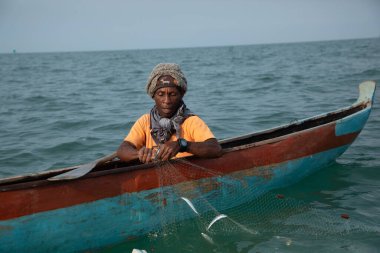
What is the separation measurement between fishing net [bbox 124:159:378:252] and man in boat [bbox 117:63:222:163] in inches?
9.4

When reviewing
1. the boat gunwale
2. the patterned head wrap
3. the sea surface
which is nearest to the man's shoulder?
the patterned head wrap

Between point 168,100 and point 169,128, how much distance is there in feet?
0.97

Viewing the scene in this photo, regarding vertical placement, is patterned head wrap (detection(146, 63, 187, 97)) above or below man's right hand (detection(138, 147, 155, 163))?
above

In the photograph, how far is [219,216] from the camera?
4004 mm

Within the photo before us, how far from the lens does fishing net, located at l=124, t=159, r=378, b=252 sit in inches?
163

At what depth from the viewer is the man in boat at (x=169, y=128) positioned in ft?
12.7

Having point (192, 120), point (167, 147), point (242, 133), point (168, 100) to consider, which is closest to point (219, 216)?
point (167, 147)

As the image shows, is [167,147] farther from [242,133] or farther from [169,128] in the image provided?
[242,133]

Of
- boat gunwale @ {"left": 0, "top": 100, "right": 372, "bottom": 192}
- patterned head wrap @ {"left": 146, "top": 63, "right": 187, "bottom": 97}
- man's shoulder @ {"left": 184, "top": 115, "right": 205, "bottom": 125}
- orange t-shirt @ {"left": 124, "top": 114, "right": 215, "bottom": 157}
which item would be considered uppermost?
patterned head wrap @ {"left": 146, "top": 63, "right": 187, "bottom": 97}

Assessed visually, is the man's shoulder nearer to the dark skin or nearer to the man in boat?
the man in boat

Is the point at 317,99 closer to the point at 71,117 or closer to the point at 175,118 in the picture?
the point at 71,117

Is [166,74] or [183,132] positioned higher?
[166,74]

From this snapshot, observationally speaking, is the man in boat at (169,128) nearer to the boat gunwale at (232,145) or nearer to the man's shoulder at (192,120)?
the man's shoulder at (192,120)

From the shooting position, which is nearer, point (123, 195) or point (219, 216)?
point (123, 195)
